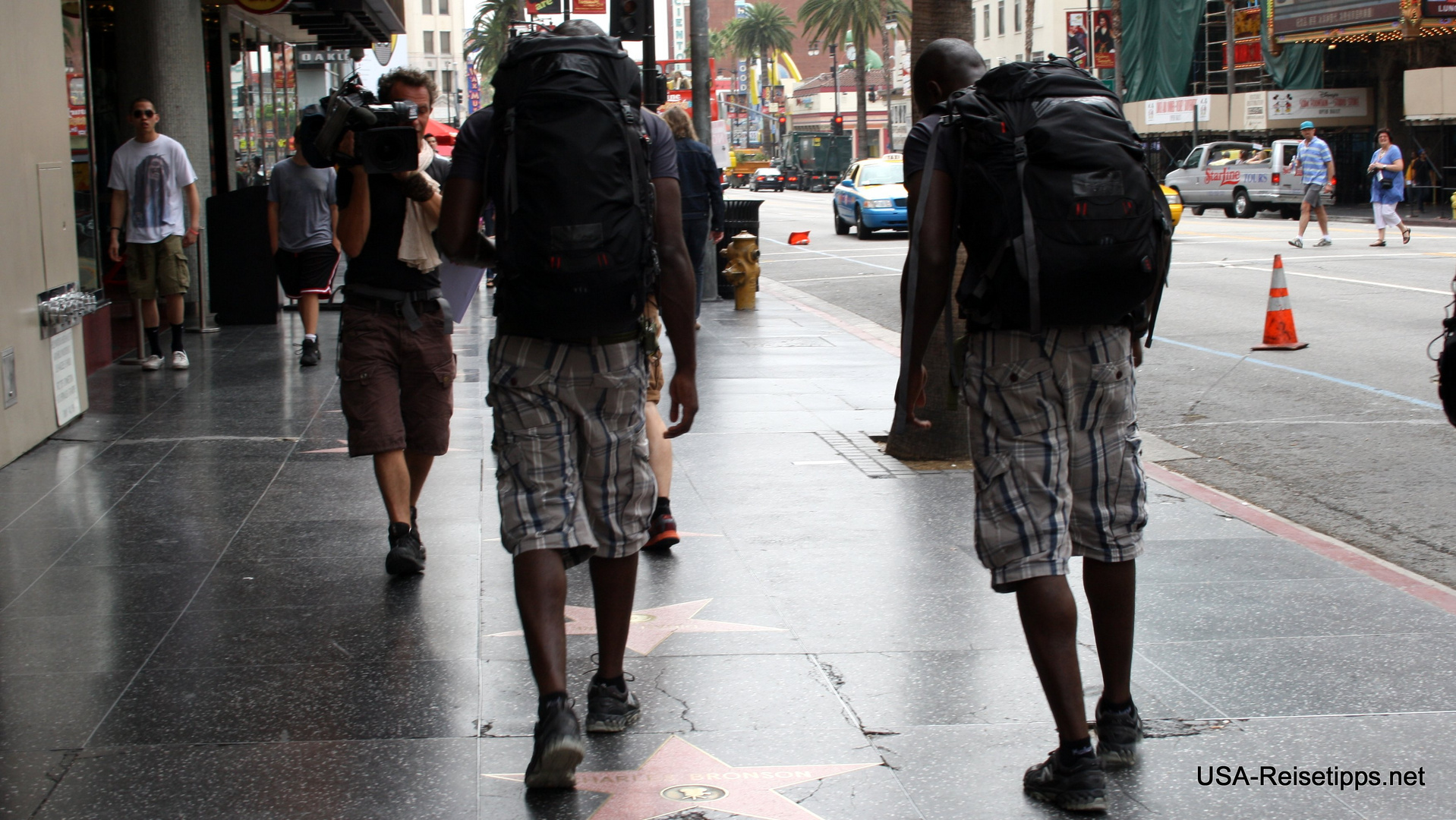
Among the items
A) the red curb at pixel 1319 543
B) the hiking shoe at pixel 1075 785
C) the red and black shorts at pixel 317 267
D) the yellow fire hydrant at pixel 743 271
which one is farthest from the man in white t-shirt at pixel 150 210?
the hiking shoe at pixel 1075 785

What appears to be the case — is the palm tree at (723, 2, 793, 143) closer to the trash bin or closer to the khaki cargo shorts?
the trash bin

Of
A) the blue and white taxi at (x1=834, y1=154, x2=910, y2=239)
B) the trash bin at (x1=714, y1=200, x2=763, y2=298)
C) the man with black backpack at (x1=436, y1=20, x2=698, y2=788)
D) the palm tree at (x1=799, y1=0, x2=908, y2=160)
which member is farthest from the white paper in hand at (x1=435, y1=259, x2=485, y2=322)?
the palm tree at (x1=799, y1=0, x2=908, y2=160)

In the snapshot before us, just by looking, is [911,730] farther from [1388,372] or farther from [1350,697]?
[1388,372]

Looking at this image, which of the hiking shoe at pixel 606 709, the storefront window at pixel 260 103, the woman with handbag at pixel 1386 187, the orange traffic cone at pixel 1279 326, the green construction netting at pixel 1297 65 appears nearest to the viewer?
the hiking shoe at pixel 606 709

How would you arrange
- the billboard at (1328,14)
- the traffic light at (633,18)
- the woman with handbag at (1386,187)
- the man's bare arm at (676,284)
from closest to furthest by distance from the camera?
the man's bare arm at (676,284), the traffic light at (633,18), the woman with handbag at (1386,187), the billboard at (1328,14)

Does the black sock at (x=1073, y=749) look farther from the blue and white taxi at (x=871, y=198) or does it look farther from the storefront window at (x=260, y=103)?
the blue and white taxi at (x=871, y=198)

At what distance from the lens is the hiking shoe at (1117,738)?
366 centimetres

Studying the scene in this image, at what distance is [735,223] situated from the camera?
59.7 ft

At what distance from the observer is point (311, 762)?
12.1 feet

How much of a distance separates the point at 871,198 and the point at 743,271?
1441 centimetres

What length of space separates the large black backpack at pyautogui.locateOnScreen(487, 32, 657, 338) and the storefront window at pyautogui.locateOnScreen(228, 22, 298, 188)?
14569mm

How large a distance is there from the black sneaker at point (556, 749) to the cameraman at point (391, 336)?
2.07 metres

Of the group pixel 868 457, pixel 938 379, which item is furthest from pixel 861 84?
pixel 868 457

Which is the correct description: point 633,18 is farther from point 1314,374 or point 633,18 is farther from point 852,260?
point 852,260
